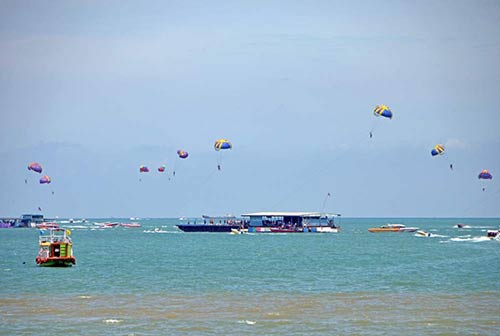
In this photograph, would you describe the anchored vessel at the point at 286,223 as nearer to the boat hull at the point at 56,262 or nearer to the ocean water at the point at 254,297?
the ocean water at the point at 254,297

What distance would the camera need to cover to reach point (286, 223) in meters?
166

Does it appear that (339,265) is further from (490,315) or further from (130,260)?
(490,315)

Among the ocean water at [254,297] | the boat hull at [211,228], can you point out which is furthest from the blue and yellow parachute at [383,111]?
the boat hull at [211,228]

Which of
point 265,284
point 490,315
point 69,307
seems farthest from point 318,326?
point 265,284

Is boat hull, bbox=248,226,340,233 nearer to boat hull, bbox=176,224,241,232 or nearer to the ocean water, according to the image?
boat hull, bbox=176,224,241,232

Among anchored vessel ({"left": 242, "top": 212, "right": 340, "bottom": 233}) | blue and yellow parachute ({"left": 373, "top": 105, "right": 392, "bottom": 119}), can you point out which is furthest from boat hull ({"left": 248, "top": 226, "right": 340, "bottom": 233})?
blue and yellow parachute ({"left": 373, "top": 105, "right": 392, "bottom": 119})

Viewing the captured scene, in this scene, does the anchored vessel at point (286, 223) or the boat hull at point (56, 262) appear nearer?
the boat hull at point (56, 262)

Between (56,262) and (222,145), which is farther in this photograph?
(222,145)

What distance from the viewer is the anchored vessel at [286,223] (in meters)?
165

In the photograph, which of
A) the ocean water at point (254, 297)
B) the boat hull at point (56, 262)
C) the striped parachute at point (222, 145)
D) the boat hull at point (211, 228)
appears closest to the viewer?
the ocean water at point (254, 297)

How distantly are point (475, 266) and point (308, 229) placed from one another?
298 feet

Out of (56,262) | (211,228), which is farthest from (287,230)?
(56,262)

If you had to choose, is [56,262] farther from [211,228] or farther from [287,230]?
[211,228]

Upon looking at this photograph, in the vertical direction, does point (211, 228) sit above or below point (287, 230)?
below
